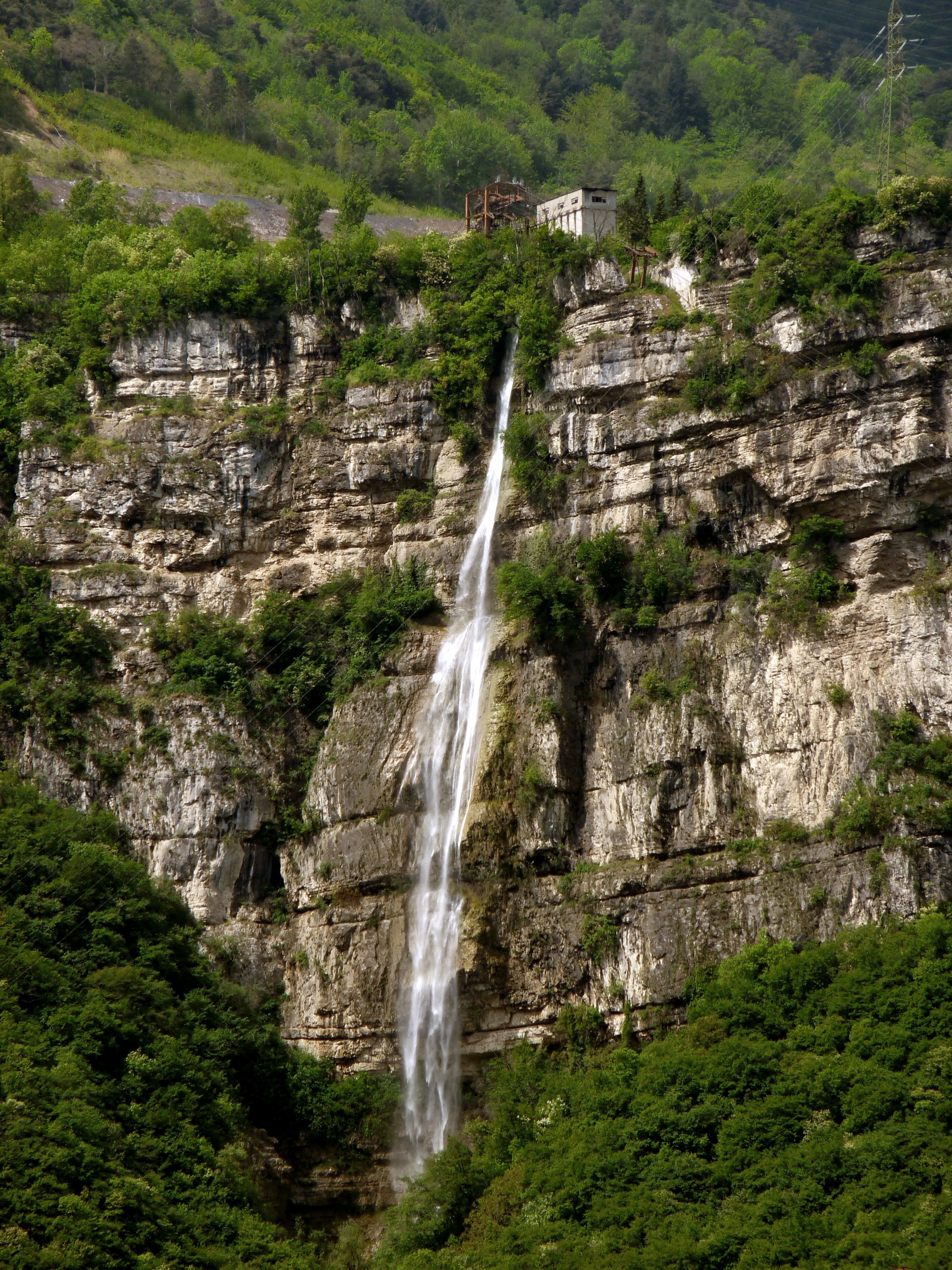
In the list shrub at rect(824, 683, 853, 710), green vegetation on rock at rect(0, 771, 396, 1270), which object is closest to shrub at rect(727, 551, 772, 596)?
shrub at rect(824, 683, 853, 710)

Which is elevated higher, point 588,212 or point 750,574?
point 588,212

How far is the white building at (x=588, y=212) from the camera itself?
165ft

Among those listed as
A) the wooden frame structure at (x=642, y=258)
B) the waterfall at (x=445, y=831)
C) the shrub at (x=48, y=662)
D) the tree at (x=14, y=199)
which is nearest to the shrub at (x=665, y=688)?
the waterfall at (x=445, y=831)

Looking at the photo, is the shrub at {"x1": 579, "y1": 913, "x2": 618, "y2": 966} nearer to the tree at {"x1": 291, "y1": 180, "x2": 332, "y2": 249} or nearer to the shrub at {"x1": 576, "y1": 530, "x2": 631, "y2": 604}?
the shrub at {"x1": 576, "y1": 530, "x2": 631, "y2": 604}

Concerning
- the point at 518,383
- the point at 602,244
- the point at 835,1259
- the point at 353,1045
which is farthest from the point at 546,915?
the point at 602,244

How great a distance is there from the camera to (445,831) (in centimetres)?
4159

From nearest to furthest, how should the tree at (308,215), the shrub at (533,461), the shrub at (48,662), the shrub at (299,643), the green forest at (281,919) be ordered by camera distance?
the green forest at (281,919)
the shrub at (48,662)
the shrub at (533,461)
the shrub at (299,643)
the tree at (308,215)

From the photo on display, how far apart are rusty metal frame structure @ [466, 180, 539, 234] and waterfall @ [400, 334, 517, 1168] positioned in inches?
250

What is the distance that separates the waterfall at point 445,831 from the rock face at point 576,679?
16.9 inches

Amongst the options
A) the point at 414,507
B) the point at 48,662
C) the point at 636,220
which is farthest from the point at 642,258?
the point at 48,662

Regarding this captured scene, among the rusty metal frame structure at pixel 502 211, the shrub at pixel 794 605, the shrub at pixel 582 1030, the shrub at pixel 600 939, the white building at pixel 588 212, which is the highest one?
the rusty metal frame structure at pixel 502 211

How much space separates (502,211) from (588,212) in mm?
4353

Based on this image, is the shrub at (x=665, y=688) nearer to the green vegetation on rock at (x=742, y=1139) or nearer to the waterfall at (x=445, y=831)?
the waterfall at (x=445, y=831)

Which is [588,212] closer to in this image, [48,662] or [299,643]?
[299,643]
